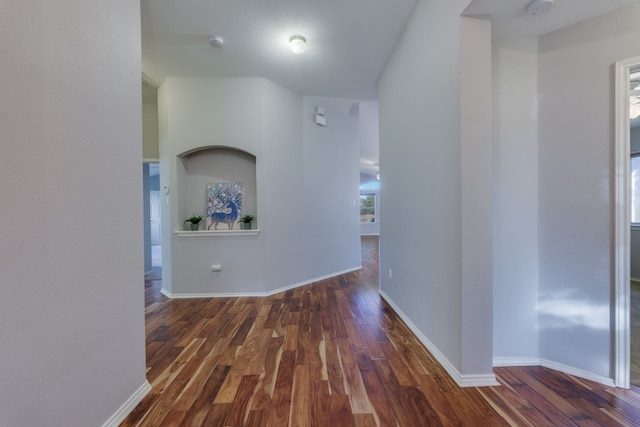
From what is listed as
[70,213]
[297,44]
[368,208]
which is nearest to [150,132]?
[297,44]

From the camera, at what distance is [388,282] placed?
9.73 ft

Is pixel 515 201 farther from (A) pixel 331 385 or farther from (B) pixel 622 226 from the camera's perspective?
(A) pixel 331 385

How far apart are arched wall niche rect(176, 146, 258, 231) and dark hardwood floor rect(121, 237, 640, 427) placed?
1.58m

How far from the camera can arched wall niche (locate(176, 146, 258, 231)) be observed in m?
3.46

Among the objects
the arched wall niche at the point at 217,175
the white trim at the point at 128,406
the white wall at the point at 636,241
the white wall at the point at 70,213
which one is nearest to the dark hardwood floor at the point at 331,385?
the white trim at the point at 128,406

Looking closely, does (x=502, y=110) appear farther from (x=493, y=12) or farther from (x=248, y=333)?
(x=248, y=333)

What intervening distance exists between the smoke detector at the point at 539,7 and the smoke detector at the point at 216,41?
8.34ft

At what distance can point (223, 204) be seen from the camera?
11.3 feet

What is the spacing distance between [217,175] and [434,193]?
2910 millimetres

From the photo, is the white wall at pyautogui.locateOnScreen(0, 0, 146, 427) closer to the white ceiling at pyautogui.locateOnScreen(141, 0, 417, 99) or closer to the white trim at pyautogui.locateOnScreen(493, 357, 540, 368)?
the white ceiling at pyautogui.locateOnScreen(141, 0, 417, 99)

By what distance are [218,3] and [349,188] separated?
3.10m

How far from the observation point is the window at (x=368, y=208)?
10.7 metres

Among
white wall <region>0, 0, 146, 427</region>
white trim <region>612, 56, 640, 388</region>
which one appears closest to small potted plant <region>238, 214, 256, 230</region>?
white wall <region>0, 0, 146, 427</region>

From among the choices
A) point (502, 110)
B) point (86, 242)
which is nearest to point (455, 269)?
point (502, 110)
